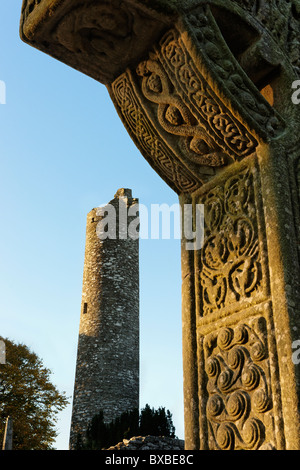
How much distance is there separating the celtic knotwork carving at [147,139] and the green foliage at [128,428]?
731 inches

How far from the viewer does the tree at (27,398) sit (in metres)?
23.0

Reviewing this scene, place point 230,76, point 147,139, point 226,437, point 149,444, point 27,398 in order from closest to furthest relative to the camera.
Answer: point 226,437 < point 230,76 < point 147,139 < point 149,444 < point 27,398

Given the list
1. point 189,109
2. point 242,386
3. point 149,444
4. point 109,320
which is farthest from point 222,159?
point 109,320

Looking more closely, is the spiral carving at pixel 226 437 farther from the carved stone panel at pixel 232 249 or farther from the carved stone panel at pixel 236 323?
the carved stone panel at pixel 232 249

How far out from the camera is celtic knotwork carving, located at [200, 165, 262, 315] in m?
2.54

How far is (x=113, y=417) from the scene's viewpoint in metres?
22.7

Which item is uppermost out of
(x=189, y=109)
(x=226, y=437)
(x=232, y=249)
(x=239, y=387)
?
(x=189, y=109)

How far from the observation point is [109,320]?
24.7 metres

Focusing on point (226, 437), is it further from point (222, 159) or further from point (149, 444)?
point (149, 444)

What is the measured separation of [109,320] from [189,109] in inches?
884

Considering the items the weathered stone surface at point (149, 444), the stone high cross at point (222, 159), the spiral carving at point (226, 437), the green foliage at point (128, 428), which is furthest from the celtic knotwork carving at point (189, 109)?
the green foliage at point (128, 428)
